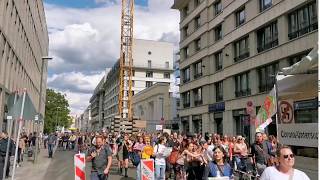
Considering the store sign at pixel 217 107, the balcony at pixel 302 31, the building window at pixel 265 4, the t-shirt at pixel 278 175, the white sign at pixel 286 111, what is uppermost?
the building window at pixel 265 4

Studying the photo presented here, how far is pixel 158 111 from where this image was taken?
221 feet

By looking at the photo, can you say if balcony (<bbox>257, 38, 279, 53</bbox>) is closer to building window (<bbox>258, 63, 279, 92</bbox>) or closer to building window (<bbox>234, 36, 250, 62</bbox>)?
building window (<bbox>258, 63, 279, 92</bbox>)

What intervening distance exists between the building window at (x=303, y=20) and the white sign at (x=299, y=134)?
19029 millimetres

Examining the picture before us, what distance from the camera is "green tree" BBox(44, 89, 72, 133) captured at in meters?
105

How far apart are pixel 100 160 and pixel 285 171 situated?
18.1 ft

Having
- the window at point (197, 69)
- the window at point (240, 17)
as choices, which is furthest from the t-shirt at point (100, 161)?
the window at point (197, 69)

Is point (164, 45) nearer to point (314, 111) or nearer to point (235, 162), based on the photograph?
point (235, 162)

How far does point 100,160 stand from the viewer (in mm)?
9250

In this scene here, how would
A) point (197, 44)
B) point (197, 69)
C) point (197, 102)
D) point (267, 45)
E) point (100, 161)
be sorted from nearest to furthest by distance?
point (100, 161), point (267, 45), point (197, 102), point (197, 69), point (197, 44)

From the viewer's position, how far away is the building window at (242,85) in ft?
113

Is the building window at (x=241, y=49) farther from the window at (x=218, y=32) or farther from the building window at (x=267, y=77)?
the window at (x=218, y=32)

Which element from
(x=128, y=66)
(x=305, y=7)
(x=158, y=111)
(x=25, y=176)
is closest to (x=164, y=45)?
(x=128, y=66)

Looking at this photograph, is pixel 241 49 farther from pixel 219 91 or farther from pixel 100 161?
pixel 100 161

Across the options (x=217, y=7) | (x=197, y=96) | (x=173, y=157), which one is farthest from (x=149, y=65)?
(x=173, y=157)
